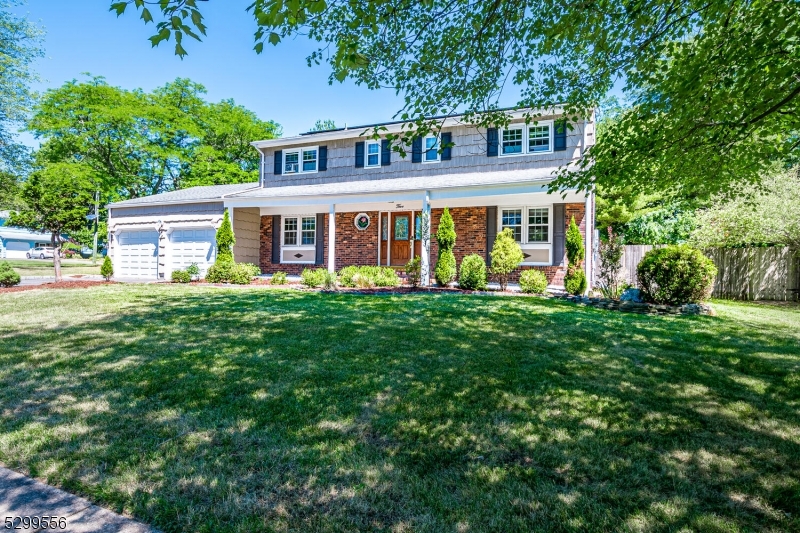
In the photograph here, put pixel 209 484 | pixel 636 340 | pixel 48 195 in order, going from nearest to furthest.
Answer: pixel 209 484 → pixel 636 340 → pixel 48 195

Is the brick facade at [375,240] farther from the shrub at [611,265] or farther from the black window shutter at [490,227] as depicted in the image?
the shrub at [611,265]

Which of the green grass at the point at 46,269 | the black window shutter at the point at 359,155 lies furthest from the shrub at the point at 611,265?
the green grass at the point at 46,269

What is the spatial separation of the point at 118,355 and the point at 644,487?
5.04m

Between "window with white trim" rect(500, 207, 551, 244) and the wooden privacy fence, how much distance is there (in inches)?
76.9

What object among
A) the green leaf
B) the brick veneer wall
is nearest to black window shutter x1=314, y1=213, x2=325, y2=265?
the brick veneer wall

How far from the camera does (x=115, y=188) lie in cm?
2781

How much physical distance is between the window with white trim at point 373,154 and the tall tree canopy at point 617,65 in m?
9.59

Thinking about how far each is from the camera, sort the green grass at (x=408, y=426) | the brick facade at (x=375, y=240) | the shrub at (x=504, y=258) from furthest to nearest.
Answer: the brick facade at (x=375, y=240)
the shrub at (x=504, y=258)
the green grass at (x=408, y=426)

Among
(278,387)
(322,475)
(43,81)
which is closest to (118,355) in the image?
(278,387)

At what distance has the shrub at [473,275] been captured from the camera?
11.8 metres

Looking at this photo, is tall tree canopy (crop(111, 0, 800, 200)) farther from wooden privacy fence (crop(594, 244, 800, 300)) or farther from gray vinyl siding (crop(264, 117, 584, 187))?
wooden privacy fence (crop(594, 244, 800, 300))

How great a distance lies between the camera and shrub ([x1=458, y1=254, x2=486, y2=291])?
1180cm

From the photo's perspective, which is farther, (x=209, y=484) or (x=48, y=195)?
(x=48, y=195)

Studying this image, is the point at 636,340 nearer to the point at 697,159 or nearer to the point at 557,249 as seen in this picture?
the point at 697,159
